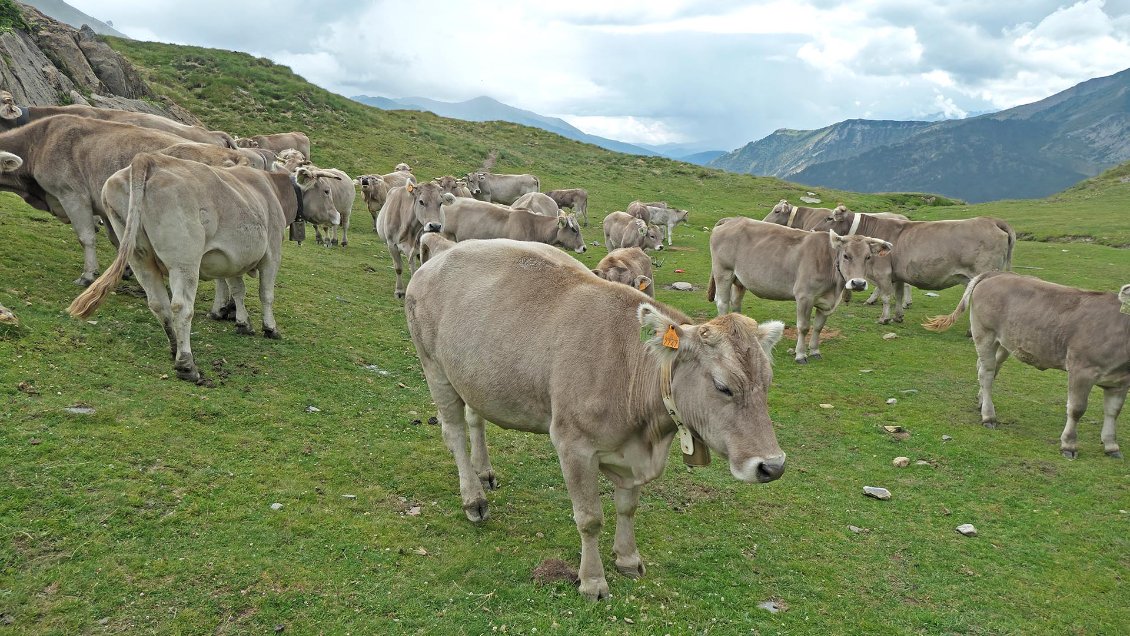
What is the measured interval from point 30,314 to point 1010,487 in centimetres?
1418

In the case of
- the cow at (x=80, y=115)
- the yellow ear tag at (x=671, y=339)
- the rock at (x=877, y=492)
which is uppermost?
the cow at (x=80, y=115)

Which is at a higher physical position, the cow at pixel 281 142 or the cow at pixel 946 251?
the cow at pixel 281 142

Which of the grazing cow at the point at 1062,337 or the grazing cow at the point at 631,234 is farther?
the grazing cow at the point at 631,234

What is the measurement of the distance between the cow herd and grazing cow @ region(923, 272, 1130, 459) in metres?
0.03

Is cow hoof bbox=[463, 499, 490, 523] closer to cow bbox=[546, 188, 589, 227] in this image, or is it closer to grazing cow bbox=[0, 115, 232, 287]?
grazing cow bbox=[0, 115, 232, 287]

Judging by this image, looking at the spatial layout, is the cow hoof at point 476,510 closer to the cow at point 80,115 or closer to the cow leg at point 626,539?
the cow leg at point 626,539

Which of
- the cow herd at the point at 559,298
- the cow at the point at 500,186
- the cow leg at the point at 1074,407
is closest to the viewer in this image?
the cow herd at the point at 559,298

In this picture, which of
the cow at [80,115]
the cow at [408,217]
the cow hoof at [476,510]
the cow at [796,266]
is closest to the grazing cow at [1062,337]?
the cow at [796,266]

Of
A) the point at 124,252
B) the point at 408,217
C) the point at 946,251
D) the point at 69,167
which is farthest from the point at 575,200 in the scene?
the point at 124,252

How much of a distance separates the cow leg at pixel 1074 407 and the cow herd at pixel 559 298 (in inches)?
1.2

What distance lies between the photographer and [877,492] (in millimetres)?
8578

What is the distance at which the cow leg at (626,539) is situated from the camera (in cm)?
602

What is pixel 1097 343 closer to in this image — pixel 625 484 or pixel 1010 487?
pixel 1010 487

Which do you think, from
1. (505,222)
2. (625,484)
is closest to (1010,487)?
(625,484)
